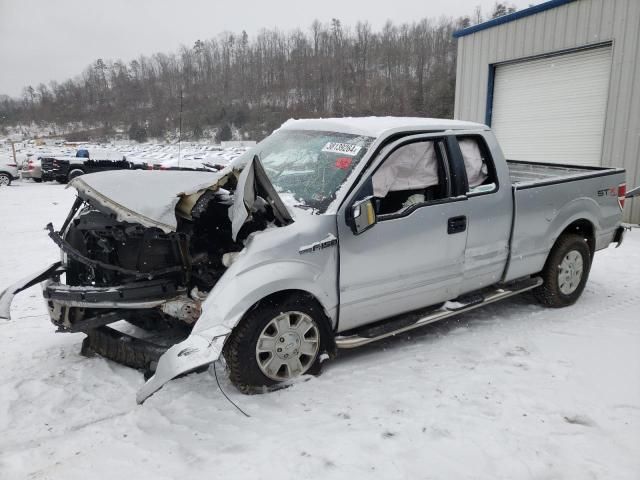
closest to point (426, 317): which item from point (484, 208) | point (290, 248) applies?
point (484, 208)

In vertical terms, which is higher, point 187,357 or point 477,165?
point 477,165

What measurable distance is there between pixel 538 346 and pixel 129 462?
3.28 meters

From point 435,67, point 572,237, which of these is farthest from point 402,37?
point 572,237

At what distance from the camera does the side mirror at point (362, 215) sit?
3457mm

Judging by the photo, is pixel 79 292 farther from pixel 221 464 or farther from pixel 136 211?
pixel 221 464

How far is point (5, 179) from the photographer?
20562 millimetres

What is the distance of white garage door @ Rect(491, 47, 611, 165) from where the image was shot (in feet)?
33.9

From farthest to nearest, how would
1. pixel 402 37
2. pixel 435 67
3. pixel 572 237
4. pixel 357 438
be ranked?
pixel 402 37, pixel 435 67, pixel 572 237, pixel 357 438

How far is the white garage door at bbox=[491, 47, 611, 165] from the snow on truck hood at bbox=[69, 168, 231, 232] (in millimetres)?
9504

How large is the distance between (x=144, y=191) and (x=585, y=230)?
4455mm

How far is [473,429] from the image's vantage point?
3.02 metres

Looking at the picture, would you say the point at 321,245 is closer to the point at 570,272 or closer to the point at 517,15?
the point at 570,272

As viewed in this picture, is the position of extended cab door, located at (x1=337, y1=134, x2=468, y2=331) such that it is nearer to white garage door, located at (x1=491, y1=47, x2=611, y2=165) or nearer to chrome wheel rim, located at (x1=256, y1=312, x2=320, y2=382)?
chrome wheel rim, located at (x1=256, y1=312, x2=320, y2=382)

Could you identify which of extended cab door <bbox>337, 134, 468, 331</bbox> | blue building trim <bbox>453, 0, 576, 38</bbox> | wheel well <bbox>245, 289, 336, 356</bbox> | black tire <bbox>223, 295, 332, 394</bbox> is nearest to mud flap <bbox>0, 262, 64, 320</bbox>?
black tire <bbox>223, 295, 332, 394</bbox>
